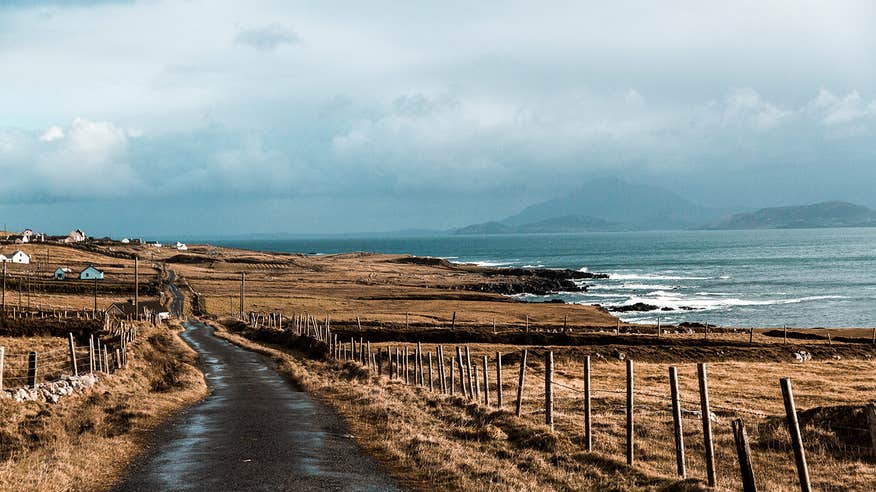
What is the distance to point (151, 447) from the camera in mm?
18422

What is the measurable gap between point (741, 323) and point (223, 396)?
269 feet

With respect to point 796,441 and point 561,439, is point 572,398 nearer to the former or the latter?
point 561,439

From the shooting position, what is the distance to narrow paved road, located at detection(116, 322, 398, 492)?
1469 centimetres

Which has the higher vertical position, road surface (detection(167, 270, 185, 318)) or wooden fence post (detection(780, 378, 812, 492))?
wooden fence post (detection(780, 378, 812, 492))

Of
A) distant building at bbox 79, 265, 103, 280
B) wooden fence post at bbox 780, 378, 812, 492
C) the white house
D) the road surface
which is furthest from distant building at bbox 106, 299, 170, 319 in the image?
wooden fence post at bbox 780, 378, 812, 492

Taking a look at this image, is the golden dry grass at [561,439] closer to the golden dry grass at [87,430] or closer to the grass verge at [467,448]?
the grass verge at [467,448]

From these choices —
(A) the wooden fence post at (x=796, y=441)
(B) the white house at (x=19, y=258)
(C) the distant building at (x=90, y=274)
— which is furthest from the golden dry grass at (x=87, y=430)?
(B) the white house at (x=19, y=258)

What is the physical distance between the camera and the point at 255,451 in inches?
696

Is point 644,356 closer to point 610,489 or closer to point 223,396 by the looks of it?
point 223,396

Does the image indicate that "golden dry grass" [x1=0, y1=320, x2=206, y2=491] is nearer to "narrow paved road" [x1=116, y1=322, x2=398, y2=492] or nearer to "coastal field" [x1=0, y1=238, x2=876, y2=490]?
"coastal field" [x1=0, y1=238, x2=876, y2=490]

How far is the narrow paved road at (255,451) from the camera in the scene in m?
14.7

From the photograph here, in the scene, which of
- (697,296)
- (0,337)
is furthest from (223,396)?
(697,296)

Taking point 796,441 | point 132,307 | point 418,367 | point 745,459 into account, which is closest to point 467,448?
point 745,459

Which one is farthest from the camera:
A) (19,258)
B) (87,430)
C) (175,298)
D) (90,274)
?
(19,258)
